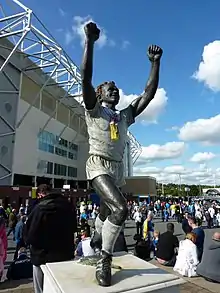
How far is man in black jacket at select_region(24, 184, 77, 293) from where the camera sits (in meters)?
3.56

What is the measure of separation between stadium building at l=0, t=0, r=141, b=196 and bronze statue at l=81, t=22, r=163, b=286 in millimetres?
26815

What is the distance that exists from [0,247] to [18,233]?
367 cm

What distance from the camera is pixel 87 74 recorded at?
9.68 ft

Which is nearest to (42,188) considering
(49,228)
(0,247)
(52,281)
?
(49,228)

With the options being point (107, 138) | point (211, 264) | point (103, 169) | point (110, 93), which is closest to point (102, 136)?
point (107, 138)

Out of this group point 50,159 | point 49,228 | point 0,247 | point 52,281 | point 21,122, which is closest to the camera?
point 52,281

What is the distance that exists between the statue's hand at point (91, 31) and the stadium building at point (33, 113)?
27040 mm

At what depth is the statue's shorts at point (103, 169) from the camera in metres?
3.15

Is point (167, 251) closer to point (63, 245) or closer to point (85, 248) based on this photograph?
point (85, 248)

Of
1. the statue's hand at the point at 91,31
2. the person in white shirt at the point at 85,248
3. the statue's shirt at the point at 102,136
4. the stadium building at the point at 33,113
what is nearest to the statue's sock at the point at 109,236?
the statue's shirt at the point at 102,136

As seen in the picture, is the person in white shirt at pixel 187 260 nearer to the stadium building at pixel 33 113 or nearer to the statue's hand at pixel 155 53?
the statue's hand at pixel 155 53

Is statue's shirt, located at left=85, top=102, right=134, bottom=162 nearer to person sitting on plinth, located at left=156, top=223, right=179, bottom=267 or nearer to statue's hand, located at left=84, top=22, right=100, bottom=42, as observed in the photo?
statue's hand, located at left=84, top=22, right=100, bottom=42

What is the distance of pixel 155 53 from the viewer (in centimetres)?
365

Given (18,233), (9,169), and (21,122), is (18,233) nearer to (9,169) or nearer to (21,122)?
(9,169)
